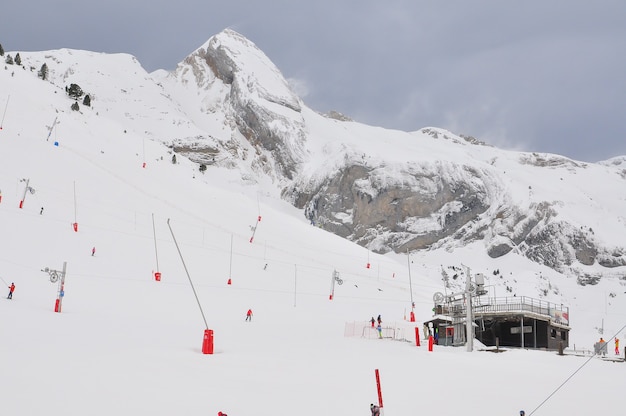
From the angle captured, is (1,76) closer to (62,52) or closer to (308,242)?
(308,242)

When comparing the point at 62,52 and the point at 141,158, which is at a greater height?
the point at 62,52

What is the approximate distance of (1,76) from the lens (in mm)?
88438

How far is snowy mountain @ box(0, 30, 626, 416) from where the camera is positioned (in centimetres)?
1505

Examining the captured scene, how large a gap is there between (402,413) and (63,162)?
195 feet

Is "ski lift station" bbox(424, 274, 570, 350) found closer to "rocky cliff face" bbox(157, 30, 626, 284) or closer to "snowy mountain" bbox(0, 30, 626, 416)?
"snowy mountain" bbox(0, 30, 626, 416)

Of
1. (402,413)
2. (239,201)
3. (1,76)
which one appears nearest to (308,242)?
(239,201)

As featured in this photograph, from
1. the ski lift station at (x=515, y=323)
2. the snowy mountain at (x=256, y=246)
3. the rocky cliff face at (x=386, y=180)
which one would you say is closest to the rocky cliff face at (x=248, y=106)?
the rocky cliff face at (x=386, y=180)

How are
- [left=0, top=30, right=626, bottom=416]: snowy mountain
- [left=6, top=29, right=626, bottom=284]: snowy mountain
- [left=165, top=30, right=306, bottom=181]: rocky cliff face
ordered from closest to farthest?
[left=0, top=30, right=626, bottom=416]: snowy mountain < [left=6, top=29, right=626, bottom=284]: snowy mountain < [left=165, top=30, right=306, bottom=181]: rocky cliff face

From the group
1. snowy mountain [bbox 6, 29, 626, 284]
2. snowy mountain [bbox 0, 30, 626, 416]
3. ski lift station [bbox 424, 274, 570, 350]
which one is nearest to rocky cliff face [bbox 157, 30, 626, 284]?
snowy mountain [bbox 6, 29, 626, 284]

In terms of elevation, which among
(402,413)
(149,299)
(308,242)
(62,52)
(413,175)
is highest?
(62,52)

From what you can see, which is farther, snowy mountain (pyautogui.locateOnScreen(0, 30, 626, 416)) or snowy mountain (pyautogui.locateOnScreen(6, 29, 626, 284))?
snowy mountain (pyautogui.locateOnScreen(6, 29, 626, 284))

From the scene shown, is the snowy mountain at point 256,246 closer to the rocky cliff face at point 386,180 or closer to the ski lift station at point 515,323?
the rocky cliff face at point 386,180

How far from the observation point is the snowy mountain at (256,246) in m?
15.0

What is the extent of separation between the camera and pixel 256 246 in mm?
58219
